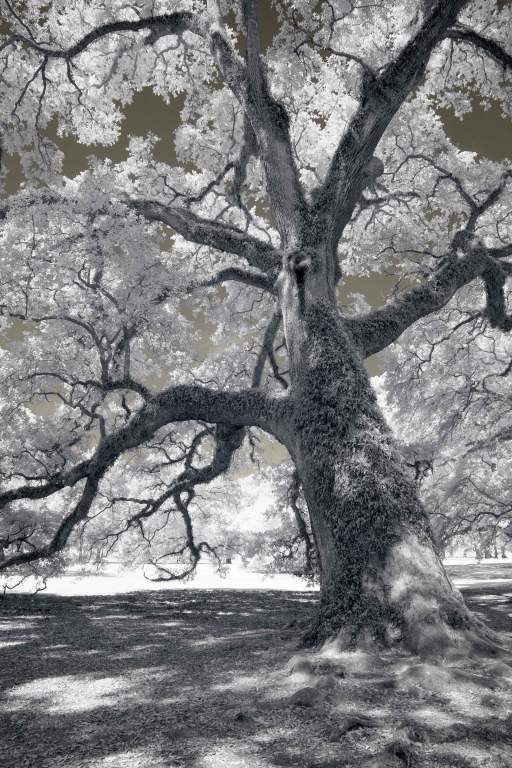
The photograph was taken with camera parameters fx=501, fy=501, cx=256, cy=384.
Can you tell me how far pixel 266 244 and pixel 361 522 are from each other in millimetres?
4458

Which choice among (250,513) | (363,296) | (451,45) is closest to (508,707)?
(451,45)

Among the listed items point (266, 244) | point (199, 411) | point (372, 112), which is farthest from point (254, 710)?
point (372, 112)

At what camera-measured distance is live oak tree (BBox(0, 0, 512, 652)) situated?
452cm

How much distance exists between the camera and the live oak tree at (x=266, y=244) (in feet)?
14.8

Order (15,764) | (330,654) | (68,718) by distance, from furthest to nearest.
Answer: (330,654) → (68,718) → (15,764)

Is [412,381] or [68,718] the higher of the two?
[412,381]

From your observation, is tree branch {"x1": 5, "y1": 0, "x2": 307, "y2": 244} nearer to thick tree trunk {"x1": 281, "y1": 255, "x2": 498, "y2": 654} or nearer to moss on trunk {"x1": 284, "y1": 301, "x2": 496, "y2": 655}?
thick tree trunk {"x1": 281, "y1": 255, "x2": 498, "y2": 654}

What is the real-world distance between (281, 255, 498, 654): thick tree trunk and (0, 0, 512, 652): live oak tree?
2 cm

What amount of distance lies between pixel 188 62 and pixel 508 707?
11722 millimetres

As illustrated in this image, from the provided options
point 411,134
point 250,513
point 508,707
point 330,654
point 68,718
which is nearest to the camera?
point 508,707

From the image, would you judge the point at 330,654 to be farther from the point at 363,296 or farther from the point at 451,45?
the point at 363,296

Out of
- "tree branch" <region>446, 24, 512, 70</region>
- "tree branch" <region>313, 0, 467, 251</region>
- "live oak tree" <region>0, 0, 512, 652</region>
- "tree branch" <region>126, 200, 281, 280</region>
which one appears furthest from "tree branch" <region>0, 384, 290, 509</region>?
"tree branch" <region>446, 24, 512, 70</region>

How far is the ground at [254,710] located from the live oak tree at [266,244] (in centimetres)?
55

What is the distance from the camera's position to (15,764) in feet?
7.50
